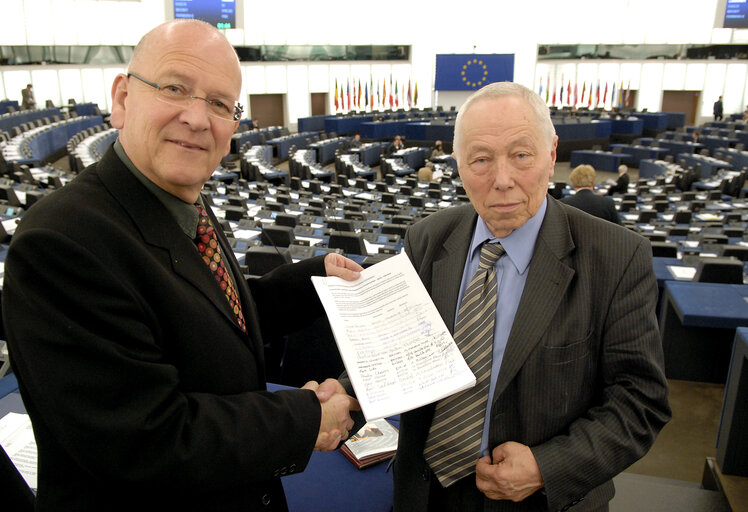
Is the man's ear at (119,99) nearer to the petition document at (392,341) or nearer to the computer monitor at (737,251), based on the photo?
the petition document at (392,341)

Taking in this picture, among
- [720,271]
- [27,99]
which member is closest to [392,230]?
[720,271]

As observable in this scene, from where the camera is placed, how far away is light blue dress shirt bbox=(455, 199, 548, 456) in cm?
145

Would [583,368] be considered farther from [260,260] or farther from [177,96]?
[260,260]

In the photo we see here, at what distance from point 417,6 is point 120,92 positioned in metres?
32.1

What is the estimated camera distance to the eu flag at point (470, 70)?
28641 mm

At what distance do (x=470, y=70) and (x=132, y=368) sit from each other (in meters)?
30.2

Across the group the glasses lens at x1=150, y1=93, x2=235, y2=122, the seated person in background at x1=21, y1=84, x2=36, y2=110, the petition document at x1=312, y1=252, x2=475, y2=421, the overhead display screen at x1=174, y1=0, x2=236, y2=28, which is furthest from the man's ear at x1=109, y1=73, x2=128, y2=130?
the seated person in background at x1=21, y1=84, x2=36, y2=110

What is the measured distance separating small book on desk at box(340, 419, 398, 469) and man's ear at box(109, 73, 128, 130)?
115cm

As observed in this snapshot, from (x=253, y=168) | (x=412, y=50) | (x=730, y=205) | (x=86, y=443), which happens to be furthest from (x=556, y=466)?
(x=412, y=50)

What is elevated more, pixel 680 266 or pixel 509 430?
pixel 509 430

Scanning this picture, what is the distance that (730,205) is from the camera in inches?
487

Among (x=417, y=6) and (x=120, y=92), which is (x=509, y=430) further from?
(x=417, y=6)

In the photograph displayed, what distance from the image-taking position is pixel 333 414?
137cm

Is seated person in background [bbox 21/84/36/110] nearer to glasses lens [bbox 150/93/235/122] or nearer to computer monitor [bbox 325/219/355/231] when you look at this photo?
computer monitor [bbox 325/219/355/231]
